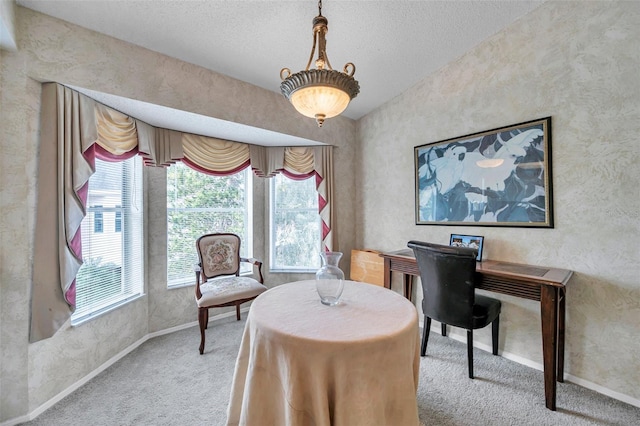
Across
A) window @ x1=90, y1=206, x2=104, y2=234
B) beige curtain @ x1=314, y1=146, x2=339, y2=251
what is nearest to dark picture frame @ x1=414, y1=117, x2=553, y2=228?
beige curtain @ x1=314, y1=146, x2=339, y2=251

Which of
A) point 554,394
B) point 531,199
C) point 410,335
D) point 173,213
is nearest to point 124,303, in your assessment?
point 173,213

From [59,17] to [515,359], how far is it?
4190 millimetres

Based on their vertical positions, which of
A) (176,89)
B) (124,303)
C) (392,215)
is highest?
(176,89)

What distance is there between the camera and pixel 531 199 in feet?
6.87

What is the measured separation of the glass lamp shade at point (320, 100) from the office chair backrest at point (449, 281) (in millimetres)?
1276

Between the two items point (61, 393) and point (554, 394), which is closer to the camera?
point (554, 394)

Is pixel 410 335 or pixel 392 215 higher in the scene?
pixel 392 215

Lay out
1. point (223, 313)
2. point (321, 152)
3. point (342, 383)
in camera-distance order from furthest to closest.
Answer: point (321, 152) → point (223, 313) → point (342, 383)

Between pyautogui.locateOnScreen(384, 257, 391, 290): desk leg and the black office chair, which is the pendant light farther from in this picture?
pyautogui.locateOnScreen(384, 257, 391, 290): desk leg

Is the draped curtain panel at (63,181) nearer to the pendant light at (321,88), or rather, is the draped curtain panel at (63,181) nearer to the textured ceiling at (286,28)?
the textured ceiling at (286,28)

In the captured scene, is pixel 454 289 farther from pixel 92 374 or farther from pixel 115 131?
pixel 115 131

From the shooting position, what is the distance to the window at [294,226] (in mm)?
3523

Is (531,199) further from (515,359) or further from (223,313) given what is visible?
(223,313)

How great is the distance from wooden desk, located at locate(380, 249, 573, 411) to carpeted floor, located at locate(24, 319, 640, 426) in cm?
17
